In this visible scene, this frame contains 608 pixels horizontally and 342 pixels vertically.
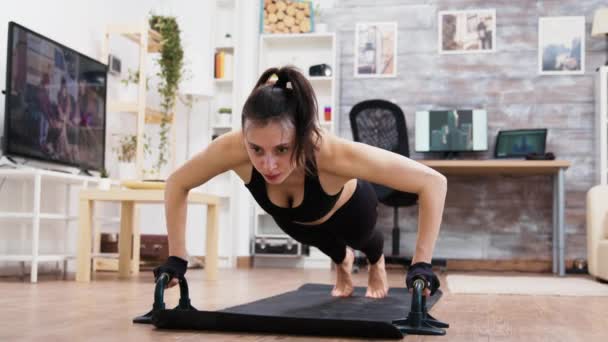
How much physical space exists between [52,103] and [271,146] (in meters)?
2.97

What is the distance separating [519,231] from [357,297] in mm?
3612

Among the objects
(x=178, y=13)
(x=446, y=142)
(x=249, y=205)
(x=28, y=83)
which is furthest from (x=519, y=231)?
(x=28, y=83)

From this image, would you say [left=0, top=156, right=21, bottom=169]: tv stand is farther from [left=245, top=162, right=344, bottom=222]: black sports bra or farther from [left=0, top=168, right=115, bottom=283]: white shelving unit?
[left=245, top=162, right=344, bottom=222]: black sports bra

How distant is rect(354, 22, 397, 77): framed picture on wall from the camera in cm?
646

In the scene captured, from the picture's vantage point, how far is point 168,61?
5887mm

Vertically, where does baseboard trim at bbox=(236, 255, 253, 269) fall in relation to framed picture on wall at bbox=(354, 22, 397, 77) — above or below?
below

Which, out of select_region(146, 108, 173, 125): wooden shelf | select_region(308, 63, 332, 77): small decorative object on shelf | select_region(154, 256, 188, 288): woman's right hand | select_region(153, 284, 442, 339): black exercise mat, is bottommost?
select_region(153, 284, 442, 339): black exercise mat

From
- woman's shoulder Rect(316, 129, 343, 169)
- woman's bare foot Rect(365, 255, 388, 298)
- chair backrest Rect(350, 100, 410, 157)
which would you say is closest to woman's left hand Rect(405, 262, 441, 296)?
woman's shoulder Rect(316, 129, 343, 169)

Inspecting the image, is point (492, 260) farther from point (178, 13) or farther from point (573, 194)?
point (178, 13)

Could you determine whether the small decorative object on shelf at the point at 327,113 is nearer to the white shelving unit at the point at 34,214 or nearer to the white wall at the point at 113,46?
the white wall at the point at 113,46

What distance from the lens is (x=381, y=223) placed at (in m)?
6.33

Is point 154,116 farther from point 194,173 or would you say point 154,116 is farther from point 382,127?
A: point 194,173

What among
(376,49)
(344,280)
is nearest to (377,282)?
(344,280)

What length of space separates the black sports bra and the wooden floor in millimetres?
445
